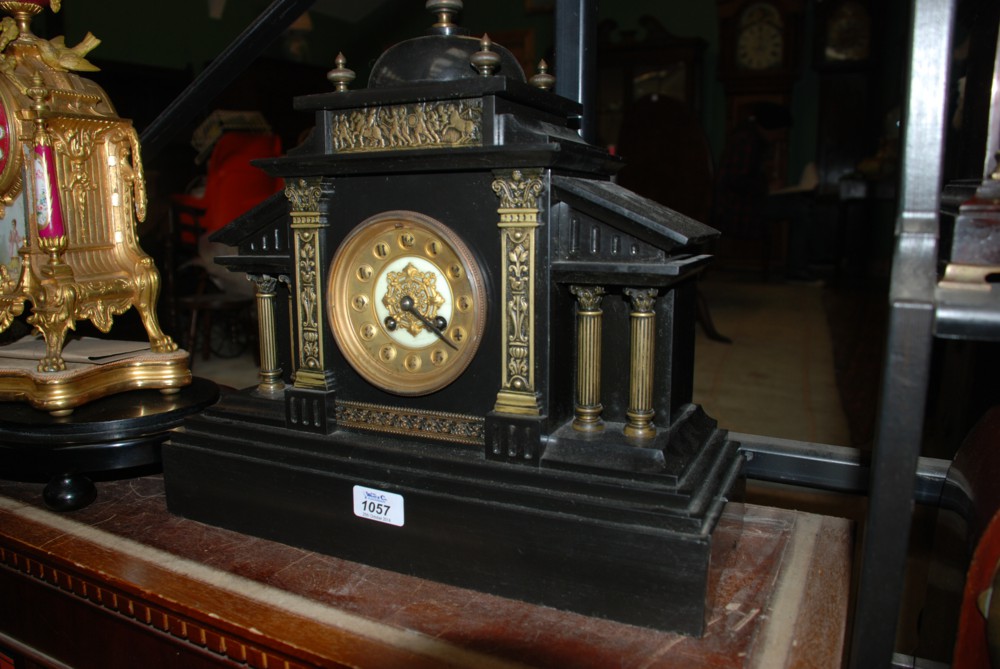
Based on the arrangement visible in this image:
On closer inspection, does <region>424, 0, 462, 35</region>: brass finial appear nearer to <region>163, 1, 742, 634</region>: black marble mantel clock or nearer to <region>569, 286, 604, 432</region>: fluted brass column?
<region>163, 1, 742, 634</region>: black marble mantel clock

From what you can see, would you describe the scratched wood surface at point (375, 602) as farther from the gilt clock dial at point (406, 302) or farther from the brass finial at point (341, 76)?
the brass finial at point (341, 76)

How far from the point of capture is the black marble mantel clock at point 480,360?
83cm

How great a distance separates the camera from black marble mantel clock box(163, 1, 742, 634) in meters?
0.83

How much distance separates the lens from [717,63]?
6770 mm

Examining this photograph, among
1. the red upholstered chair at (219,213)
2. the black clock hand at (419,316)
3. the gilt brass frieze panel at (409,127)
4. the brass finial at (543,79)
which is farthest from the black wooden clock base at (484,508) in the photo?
the red upholstered chair at (219,213)

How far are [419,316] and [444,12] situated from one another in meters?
0.38

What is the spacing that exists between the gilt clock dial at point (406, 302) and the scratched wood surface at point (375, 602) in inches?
10.2

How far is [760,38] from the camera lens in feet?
21.6

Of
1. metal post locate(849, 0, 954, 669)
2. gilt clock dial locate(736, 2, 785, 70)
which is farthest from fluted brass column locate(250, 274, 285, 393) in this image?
gilt clock dial locate(736, 2, 785, 70)

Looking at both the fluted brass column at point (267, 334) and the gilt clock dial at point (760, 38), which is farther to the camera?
the gilt clock dial at point (760, 38)

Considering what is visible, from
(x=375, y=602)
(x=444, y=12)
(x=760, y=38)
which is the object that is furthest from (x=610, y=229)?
(x=760, y=38)

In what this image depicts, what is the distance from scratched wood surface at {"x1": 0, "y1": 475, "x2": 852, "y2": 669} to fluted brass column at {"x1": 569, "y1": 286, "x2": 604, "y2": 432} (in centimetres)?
20

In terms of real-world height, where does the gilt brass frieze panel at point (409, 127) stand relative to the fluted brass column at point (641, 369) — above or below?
above

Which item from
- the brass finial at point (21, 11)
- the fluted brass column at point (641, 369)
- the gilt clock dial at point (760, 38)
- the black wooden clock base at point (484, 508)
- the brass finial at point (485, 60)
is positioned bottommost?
the black wooden clock base at point (484, 508)
